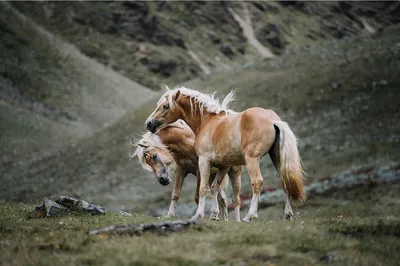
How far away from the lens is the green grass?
8.21 meters

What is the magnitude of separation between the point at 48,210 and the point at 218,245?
7.37 m

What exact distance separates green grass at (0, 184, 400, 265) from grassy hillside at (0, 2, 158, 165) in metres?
77.7

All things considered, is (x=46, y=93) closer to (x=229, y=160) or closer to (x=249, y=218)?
(x=229, y=160)

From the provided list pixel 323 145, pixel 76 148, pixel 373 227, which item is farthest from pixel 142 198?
pixel 373 227

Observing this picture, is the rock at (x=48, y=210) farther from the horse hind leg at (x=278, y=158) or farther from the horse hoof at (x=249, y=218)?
the horse hind leg at (x=278, y=158)

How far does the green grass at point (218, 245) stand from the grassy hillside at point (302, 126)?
33.4 metres

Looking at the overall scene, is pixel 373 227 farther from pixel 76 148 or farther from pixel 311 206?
pixel 76 148

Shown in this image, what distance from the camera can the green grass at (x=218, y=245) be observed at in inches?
323

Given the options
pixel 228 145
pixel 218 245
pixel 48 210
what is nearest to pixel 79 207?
pixel 48 210

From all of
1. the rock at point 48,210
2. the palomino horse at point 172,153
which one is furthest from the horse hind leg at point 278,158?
the rock at point 48,210

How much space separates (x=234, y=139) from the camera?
13.3m

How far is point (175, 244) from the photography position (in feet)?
29.7

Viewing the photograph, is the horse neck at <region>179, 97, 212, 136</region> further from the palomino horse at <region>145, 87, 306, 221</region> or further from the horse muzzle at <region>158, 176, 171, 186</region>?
the horse muzzle at <region>158, 176, 171, 186</region>

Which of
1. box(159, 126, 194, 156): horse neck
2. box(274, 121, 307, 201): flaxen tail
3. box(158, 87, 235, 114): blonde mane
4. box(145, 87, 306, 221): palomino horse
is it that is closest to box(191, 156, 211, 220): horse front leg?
box(145, 87, 306, 221): palomino horse
